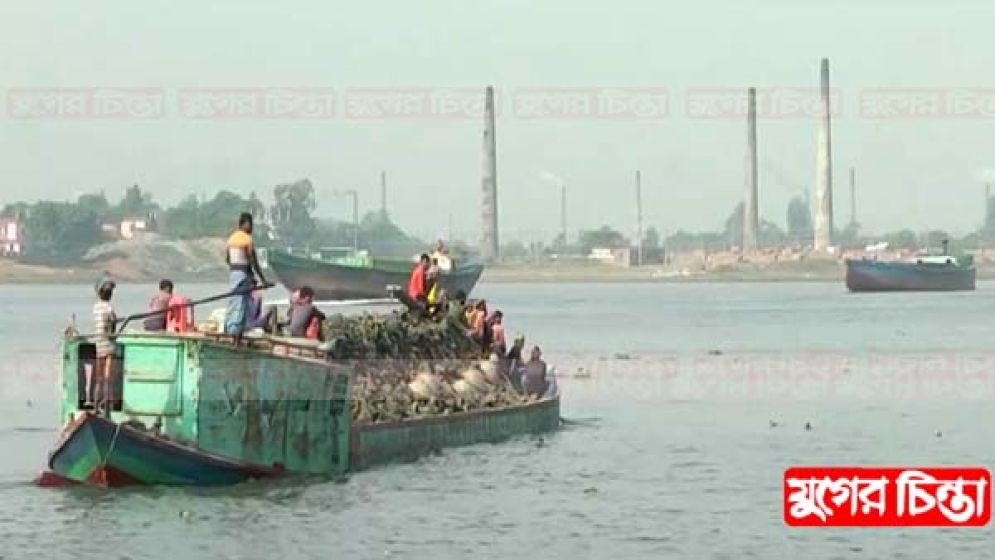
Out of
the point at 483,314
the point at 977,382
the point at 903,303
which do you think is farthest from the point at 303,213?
the point at 483,314

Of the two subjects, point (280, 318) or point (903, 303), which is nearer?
point (280, 318)

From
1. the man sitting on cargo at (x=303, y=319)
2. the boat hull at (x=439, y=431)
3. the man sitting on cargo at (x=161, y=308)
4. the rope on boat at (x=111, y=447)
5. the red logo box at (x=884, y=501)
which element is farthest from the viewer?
the boat hull at (x=439, y=431)

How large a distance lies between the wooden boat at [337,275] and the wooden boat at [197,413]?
65274mm

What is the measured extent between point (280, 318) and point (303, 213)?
13421cm

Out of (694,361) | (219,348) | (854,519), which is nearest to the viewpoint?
(854,519)

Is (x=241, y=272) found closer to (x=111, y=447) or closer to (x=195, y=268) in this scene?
(x=111, y=447)

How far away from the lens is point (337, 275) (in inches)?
3797

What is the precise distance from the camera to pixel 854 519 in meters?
24.6

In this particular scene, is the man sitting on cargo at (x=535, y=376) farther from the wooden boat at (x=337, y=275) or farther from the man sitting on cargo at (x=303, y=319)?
the wooden boat at (x=337, y=275)

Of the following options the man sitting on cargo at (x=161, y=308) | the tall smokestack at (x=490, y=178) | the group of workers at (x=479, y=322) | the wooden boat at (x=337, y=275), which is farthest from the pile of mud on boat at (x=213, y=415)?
the tall smokestack at (x=490, y=178)

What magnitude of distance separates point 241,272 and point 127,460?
103 inches

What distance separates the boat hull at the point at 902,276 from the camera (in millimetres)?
143500

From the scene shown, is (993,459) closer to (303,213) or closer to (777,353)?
(777,353)

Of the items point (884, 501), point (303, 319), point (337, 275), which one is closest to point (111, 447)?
point (303, 319)
